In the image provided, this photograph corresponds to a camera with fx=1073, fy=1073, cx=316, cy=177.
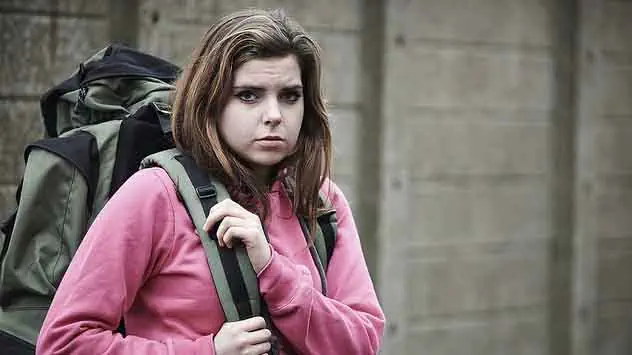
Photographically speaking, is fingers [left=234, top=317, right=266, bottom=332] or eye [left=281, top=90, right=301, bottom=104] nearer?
fingers [left=234, top=317, right=266, bottom=332]

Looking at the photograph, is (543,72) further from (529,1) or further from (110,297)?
(110,297)

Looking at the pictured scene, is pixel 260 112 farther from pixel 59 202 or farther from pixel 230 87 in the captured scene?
pixel 59 202

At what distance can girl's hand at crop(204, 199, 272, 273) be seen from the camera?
201cm

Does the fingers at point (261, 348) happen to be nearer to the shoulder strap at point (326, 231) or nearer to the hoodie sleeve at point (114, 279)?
the hoodie sleeve at point (114, 279)

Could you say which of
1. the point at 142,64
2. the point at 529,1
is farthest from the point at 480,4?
the point at 142,64

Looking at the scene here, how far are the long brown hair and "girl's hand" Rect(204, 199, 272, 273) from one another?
108 mm

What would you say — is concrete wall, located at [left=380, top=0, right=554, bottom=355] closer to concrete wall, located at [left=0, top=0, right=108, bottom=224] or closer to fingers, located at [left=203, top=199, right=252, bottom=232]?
concrete wall, located at [left=0, top=0, right=108, bottom=224]

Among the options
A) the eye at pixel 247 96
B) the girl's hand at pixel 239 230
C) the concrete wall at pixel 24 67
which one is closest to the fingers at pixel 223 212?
the girl's hand at pixel 239 230

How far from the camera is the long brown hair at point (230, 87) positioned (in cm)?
210

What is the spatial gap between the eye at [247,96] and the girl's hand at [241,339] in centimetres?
43

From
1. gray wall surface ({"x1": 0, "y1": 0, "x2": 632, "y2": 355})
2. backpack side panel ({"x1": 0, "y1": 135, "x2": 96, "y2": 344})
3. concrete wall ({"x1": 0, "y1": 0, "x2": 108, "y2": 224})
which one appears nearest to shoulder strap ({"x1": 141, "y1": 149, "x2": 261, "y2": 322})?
backpack side panel ({"x1": 0, "y1": 135, "x2": 96, "y2": 344})

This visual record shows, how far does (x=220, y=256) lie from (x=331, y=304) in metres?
0.26

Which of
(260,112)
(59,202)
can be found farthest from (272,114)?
(59,202)

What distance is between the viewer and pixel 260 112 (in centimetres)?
212
